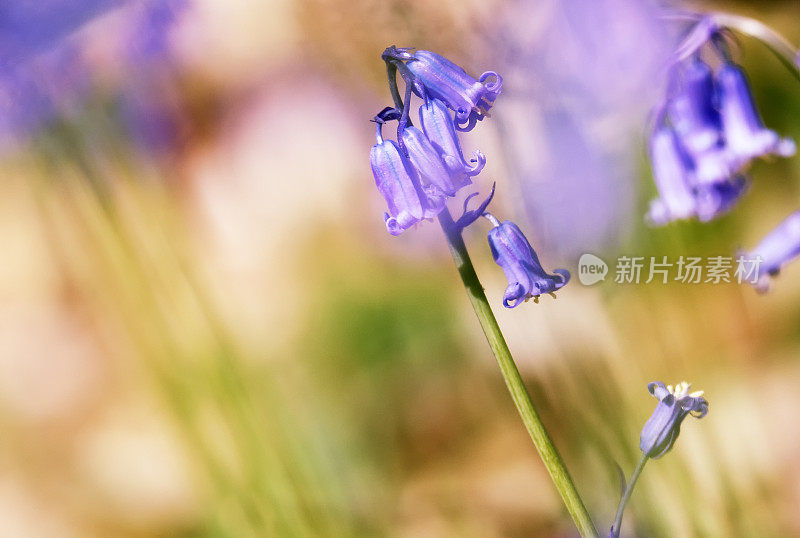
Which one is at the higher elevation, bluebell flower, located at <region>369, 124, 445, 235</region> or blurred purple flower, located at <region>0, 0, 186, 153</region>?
blurred purple flower, located at <region>0, 0, 186, 153</region>

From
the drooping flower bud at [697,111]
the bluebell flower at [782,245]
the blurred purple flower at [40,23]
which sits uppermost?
the blurred purple flower at [40,23]

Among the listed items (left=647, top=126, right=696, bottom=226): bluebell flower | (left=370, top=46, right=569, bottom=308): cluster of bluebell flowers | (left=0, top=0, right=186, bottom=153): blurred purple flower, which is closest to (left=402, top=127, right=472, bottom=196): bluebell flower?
(left=370, top=46, right=569, bottom=308): cluster of bluebell flowers

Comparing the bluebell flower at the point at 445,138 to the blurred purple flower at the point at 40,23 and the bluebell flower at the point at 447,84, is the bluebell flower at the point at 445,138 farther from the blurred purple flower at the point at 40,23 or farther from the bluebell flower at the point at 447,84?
the blurred purple flower at the point at 40,23

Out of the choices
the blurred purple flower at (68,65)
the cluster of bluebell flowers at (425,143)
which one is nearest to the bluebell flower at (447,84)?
the cluster of bluebell flowers at (425,143)

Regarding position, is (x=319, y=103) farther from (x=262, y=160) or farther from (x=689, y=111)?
(x=689, y=111)

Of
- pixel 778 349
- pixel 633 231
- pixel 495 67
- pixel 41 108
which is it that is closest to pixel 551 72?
pixel 495 67

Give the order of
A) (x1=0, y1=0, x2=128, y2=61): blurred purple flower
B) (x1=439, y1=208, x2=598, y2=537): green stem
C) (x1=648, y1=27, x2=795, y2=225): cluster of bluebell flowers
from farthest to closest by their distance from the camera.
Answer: (x1=0, y1=0, x2=128, y2=61): blurred purple flower < (x1=648, y1=27, x2=795, y2=225): cluster of bluebell flowers < (x1=439, y1=208, x2=598, y2=537): green stem

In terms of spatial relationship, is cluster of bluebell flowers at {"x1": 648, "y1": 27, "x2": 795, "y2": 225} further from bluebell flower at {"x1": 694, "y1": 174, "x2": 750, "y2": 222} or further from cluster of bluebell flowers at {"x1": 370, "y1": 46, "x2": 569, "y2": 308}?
cluster of bluebell flowers at {"x1": 370, "y1": 46, "x2": 569, "y2": 308}
